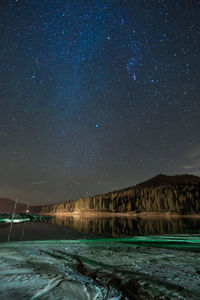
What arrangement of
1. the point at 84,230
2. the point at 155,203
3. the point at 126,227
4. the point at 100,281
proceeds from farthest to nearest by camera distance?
the point at 155,203 → the point at 126,227 → the point at 84,230 → the point at 100,281

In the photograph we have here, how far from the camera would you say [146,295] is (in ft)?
14.4

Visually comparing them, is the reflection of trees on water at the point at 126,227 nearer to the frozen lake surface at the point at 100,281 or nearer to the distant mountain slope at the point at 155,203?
the frozen lake surface at the point at 100,281

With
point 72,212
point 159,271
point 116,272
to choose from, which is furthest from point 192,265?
point 72,212

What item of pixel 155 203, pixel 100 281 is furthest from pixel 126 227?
pixel 155 203

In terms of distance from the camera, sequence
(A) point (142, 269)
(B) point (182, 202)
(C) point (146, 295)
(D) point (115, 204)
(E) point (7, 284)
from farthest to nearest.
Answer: (D) point (115, 204) < (B) point (182, 202) < (A) point (142, 269) < (E) point (7, 284) < (C) point (146, 295)

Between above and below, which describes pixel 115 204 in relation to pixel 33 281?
above

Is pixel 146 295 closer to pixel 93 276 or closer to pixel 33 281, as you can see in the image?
pixel 93 276

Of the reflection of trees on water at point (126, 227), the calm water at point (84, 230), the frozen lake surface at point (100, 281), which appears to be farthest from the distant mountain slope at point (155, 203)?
the frozen lake surface at point (100, 281)

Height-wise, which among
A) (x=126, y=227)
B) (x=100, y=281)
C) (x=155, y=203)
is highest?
(x=155, y=203)

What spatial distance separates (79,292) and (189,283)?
3.65 meters

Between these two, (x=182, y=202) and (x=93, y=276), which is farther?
(x=182, y=202)

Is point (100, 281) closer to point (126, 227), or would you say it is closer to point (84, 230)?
point (84, 230)

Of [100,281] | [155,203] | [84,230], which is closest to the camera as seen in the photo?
[100,281]

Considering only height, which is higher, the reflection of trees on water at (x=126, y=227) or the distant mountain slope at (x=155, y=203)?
the distant mountain slope at (x=155, y=203)
